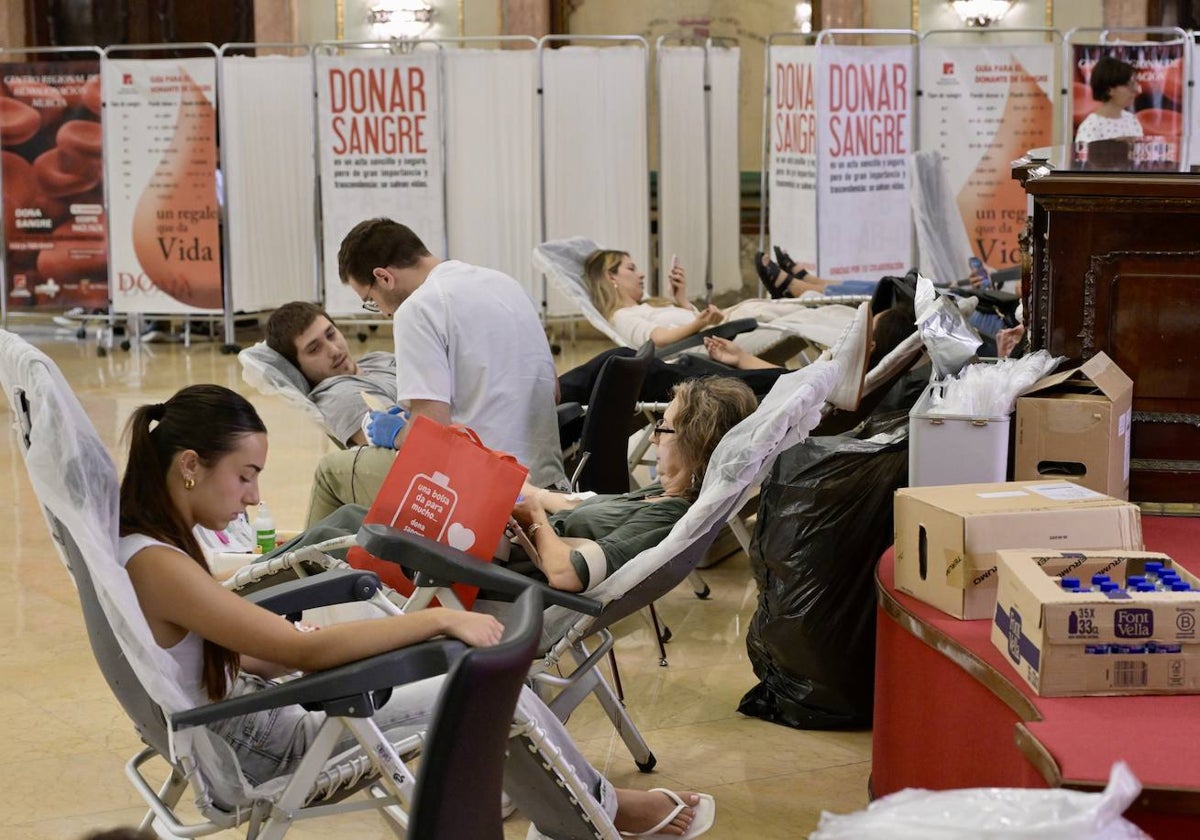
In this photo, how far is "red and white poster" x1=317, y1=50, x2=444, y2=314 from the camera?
8789mm

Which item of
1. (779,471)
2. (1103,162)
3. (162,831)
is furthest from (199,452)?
(1103,162)

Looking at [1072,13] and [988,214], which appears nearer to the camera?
[988,214]

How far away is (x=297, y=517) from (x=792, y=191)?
4184 millimetres

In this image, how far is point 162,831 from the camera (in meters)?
2.62

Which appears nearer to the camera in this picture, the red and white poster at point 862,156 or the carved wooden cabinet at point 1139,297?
the carved wooden cabinet at point 1139,297

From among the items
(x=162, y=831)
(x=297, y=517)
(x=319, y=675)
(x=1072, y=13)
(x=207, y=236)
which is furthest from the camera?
(x=1072, y=13)

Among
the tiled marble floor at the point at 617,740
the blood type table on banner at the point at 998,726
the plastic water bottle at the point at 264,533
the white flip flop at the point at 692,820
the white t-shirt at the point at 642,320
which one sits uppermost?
the white t-shirt at the point at 642,320

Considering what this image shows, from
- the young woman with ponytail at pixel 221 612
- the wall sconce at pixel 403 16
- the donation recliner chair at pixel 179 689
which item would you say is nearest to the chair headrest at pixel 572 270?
the young woman with ponytail at pixel 221 612

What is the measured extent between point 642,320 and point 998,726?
3413mm

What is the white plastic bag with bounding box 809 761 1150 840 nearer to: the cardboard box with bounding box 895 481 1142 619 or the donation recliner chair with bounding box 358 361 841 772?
the cardboard box with bounding box 895 481 1142 619

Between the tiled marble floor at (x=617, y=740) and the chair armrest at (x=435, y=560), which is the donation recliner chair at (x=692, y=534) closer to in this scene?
the chair armrest at (x=435, y=560)

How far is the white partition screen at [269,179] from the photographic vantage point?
29.9 feet

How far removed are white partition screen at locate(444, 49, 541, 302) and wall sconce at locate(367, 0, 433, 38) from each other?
3.35m

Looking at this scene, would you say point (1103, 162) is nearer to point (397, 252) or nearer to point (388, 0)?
point (397, 252)
